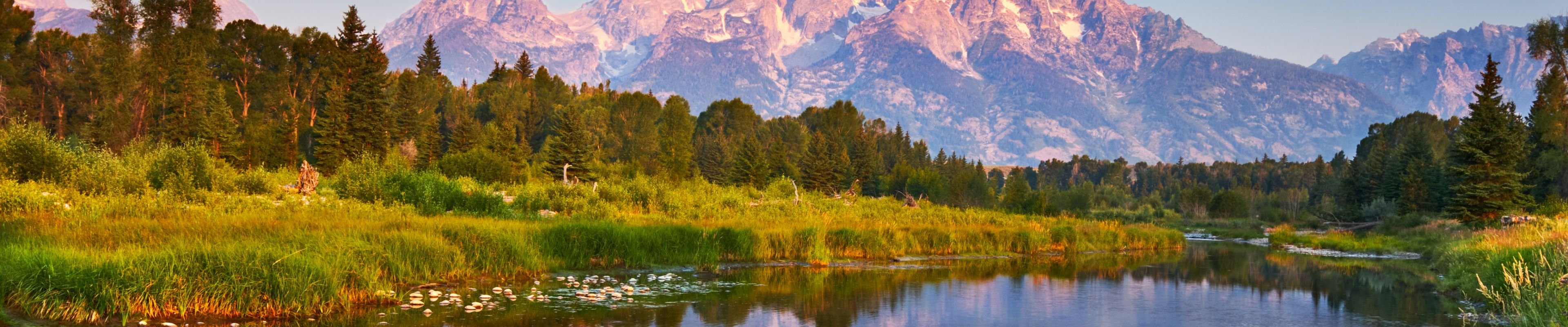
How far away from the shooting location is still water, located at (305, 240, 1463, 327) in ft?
54.6

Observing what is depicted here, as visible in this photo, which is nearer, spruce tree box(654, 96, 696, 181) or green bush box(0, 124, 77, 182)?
green bush box(0, 124, 77, 182)

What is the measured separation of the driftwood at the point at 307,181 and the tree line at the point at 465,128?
95.3 inches

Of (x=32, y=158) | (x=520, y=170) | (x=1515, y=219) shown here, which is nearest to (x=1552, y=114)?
(x=1515, y=219)

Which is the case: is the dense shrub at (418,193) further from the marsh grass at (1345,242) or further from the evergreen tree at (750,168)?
the evergreen tree at (750,168)

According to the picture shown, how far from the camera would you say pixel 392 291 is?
687 inches

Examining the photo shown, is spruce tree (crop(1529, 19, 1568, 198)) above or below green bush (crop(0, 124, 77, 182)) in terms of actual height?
above

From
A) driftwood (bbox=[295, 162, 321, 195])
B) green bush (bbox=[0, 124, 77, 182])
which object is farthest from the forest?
driftwood (bbox=[295, 162, 321, 195])

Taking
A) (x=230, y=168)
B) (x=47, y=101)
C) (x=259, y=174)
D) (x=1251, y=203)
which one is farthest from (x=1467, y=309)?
(x=1251, y=203)

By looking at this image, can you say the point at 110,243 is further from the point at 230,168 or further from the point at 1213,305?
the point at 1213,305

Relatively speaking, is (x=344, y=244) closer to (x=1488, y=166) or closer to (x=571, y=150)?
(x=571, y=150)

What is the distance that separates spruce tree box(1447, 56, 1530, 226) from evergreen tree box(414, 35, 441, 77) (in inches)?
4110

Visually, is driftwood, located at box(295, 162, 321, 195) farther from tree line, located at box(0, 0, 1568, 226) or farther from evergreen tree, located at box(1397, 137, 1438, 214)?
evergreen tree, located at box(1397, 137, 1438, 214)

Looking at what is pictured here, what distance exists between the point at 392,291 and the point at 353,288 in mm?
1217

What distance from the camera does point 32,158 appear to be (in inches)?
1086
